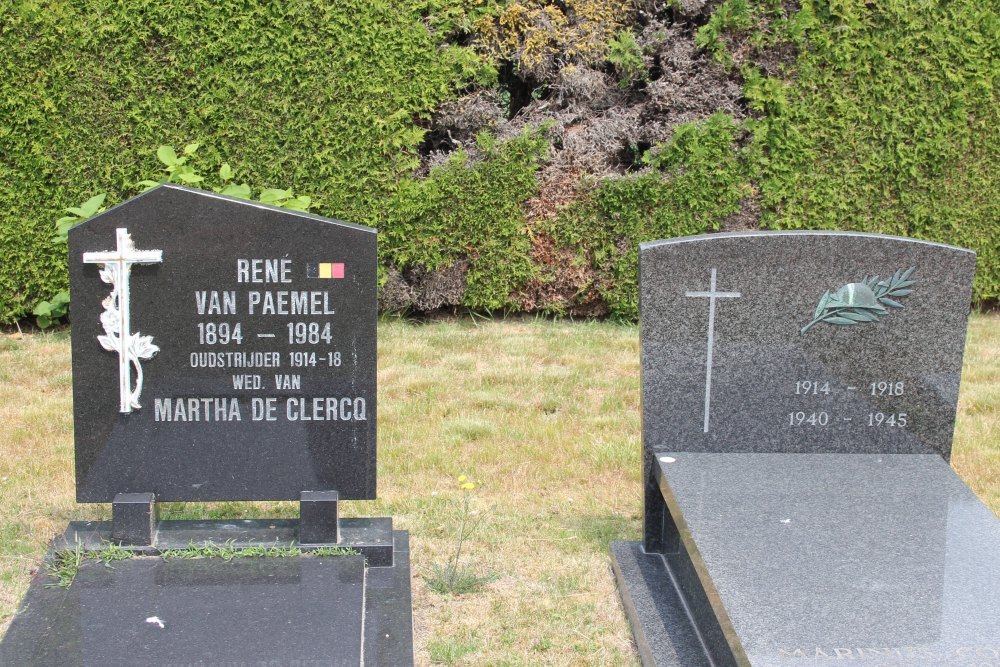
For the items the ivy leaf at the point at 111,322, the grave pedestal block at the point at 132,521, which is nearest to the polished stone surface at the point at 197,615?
the grave pedestal block at the point at 132,521

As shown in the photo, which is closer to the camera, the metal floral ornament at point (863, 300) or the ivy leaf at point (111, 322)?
the ivy leaf at point (111, 322)

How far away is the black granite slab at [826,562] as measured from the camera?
2.80 m

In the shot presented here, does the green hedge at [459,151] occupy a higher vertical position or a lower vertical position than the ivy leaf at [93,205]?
higher

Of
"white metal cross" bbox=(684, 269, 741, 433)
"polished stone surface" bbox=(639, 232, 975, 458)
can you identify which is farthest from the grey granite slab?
"white metal cross" bbox=(684, 269, 741, 433)

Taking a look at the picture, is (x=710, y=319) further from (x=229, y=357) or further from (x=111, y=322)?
(x=111, y=322)

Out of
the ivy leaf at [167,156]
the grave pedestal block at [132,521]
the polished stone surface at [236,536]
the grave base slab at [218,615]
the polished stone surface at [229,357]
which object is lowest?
the grave base slab at [218,615]

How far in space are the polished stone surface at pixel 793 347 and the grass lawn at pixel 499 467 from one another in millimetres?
761

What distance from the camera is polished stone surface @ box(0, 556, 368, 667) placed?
3115 mm

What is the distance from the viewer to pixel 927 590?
304 centimetres

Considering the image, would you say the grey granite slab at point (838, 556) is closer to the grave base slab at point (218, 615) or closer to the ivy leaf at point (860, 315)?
the ivy leaf at point (860, 315)

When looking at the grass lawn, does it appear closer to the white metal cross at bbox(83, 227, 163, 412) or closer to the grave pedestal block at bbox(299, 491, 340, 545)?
the grave pedestal block at bbox(299, 491, 340, 545)

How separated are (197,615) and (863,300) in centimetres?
266

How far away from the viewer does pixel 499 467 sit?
17.1 ft

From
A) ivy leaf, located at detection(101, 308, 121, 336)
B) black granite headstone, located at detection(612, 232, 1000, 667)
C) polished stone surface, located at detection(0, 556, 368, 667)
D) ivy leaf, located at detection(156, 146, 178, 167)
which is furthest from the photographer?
ivy leaf, located at detection(156, 146, 178, 167)
